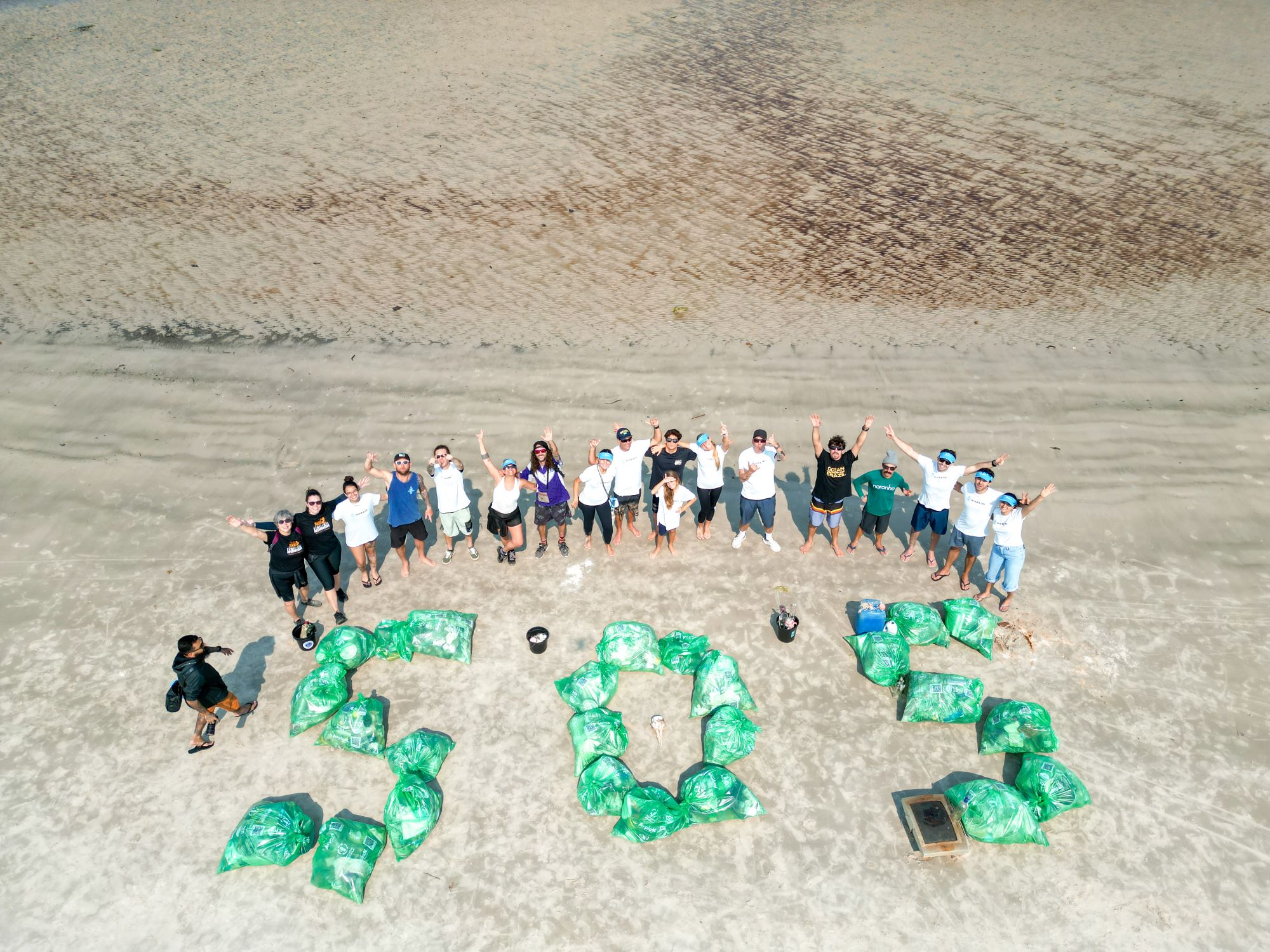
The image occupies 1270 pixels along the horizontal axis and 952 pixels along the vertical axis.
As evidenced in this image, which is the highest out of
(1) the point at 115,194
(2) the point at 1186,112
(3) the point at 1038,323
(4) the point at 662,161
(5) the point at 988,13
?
(5) the point at 988,13

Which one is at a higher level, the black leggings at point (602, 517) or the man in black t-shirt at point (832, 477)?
the man in black t-shirt at point (832, 477)

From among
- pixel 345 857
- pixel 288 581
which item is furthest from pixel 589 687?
pixel 288 581

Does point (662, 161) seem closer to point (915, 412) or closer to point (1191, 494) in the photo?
point (915, 412)

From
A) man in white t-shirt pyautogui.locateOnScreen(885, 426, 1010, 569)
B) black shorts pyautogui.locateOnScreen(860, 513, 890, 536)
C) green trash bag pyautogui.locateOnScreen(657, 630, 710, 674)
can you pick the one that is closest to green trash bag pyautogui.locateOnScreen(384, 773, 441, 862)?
green trash bag pyautogui.locateOnScreen(657, 630, 710, 674)

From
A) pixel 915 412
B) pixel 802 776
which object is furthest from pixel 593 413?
pixel 802 776

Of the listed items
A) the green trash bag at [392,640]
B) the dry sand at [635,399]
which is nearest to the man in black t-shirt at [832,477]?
the dry sand at [635,399]

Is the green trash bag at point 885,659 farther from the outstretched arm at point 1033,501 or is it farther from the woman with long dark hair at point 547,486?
the woman with long dark hair at point 547,486
